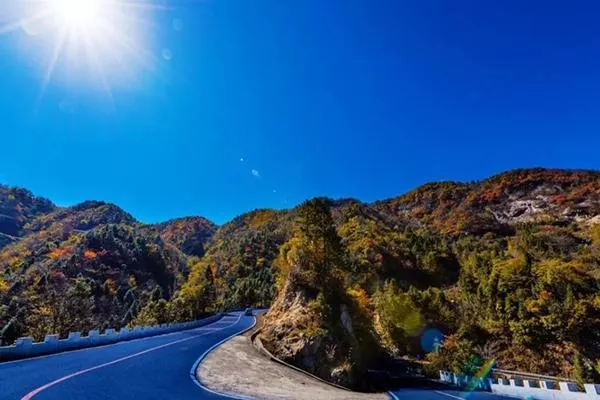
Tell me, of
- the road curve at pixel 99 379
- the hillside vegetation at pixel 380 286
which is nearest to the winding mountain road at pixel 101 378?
the road curve at pixel 99 379

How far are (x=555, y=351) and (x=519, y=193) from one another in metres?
138

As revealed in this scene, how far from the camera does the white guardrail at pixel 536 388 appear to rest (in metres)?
15.9

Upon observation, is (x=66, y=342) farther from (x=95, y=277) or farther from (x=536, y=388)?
(x=95, y=277)

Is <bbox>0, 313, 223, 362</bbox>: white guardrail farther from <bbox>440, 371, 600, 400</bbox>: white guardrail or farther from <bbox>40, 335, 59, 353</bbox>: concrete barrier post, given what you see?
<bbox>440, 371, 600, 400</bbox>: white guardrail

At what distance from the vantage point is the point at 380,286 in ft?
244

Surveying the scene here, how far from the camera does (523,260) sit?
158 feet

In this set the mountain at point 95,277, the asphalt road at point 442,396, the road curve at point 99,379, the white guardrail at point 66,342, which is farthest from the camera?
the mountain at point 95,277

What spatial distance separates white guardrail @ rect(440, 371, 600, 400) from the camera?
52.3 feet

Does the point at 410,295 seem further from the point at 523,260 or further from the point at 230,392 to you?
the point at 230,392

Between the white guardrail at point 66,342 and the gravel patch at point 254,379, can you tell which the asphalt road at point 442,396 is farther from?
the white guardrail at point 66,342

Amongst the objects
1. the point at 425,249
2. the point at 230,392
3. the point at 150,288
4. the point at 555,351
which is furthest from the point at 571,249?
the point at 150,288

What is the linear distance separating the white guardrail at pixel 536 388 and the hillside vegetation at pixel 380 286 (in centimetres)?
260

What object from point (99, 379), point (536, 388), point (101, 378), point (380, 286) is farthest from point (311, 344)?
point (380, 286)

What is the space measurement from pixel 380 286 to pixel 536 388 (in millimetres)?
55187
